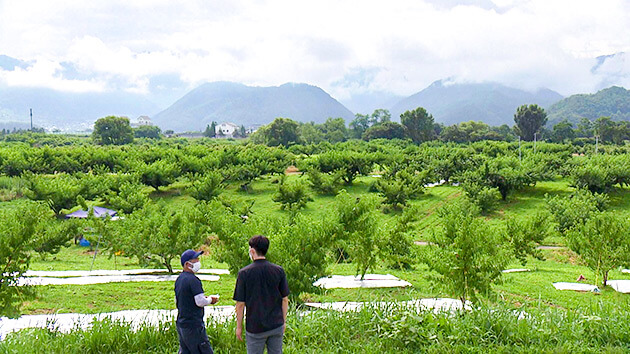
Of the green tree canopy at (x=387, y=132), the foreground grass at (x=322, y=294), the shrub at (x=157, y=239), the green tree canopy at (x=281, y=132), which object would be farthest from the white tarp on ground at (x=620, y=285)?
the green tree canopy at (x=387, y=132)

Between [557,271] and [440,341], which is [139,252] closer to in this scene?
[440,341]

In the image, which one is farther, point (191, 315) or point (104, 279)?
point (104, 279)

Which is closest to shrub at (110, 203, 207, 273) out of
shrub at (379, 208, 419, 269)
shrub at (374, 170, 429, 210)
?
shrub at (379, 208, 419, 269)

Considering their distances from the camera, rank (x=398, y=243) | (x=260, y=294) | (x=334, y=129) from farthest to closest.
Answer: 1. (x=334, y=129)
2. (x=398, y=243)
3. (x=260, y=294)

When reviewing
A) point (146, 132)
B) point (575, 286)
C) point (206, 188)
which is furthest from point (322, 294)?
point (146, 132)

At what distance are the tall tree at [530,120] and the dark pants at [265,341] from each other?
94.0 m

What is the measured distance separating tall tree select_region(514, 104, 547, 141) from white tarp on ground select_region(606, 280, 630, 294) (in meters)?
82.4

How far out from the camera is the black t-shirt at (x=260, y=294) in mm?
4461

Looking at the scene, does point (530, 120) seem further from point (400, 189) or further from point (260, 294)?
point (260, 294)

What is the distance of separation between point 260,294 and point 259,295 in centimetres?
1

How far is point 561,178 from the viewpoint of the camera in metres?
37.4

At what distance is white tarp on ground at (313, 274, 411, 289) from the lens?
40.3 ft

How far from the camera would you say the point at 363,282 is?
12.8 metres

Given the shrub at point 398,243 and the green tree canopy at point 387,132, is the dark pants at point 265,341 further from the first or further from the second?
the green tree canopy at point 387,132
